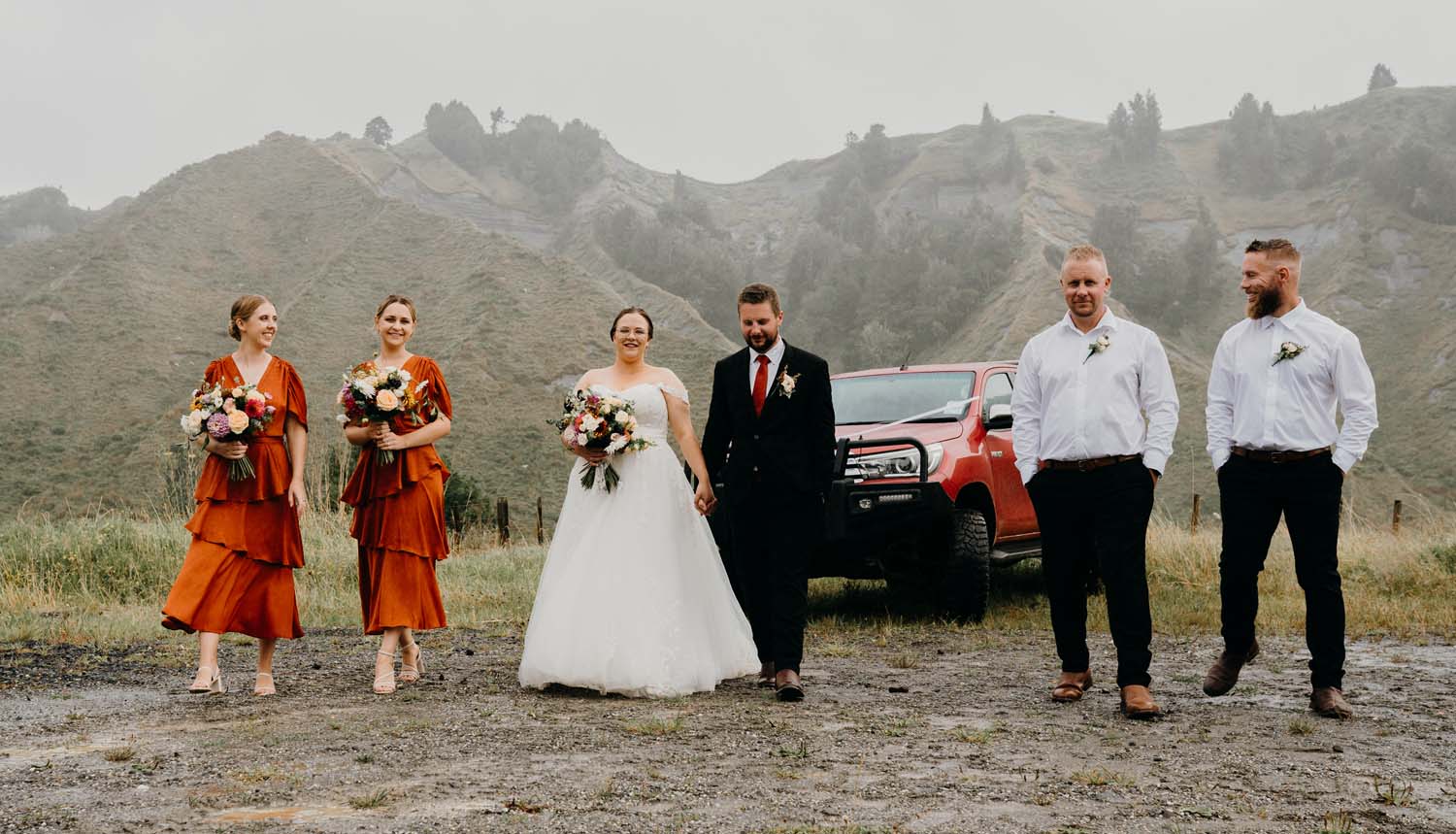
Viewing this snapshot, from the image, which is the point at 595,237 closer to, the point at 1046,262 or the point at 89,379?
the point at 1046,262

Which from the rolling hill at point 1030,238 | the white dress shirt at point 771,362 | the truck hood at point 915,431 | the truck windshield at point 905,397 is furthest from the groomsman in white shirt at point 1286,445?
the rolling hill at point 1030,238

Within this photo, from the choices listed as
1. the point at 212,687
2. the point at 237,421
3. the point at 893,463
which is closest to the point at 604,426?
the point at 237,421

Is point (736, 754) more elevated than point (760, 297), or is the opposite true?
point (760, 297)

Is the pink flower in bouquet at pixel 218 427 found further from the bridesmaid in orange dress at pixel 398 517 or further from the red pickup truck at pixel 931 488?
the red pickup truck at pixel 931 488

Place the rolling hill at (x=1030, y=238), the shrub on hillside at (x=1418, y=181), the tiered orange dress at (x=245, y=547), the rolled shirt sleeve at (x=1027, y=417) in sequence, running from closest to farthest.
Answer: the rolled shirt sleeve at (x=1027, y=417) < the tiered orange dress at (x=245, y=547) < the rolling hill at (x=1030, y=238) < the shrub on hillside at (x=1418, y=181)

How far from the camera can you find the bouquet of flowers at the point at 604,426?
638 centimetres

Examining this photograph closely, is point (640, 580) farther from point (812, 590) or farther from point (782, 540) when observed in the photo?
point (812, 590)

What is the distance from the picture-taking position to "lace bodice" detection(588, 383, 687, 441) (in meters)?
6.62

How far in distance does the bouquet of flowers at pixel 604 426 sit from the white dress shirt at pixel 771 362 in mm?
699

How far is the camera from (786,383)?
20.5 feet

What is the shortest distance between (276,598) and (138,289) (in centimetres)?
6404

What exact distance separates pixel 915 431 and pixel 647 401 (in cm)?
320

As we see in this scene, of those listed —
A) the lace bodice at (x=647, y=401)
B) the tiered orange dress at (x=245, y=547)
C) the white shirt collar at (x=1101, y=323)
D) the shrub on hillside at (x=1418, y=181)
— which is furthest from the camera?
the shrub on hillside at (x=1418, y=181)

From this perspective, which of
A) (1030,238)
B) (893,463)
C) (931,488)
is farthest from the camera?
(1030,238)
